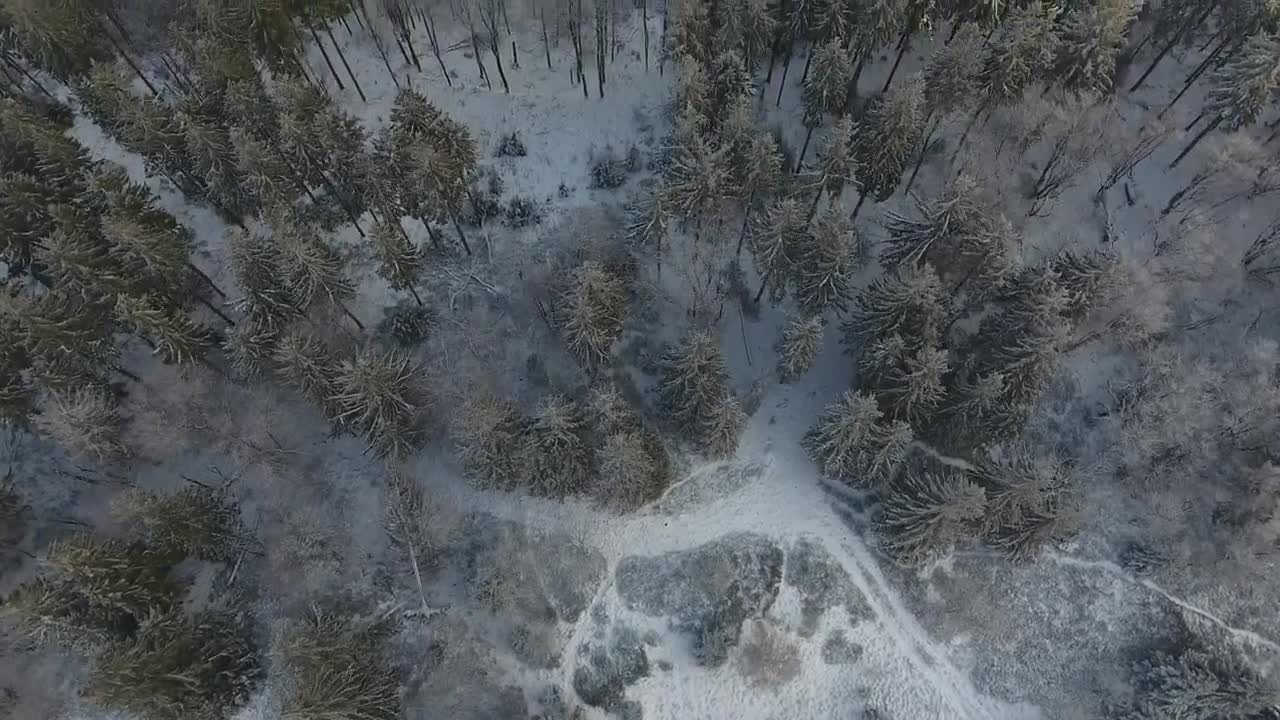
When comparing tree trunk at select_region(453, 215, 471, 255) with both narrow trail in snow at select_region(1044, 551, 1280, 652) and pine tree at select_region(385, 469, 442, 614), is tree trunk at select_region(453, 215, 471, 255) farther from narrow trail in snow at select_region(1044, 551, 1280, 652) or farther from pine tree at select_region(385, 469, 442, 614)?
narrow trail in snow at select_region(1044, 551, 1280, 652)

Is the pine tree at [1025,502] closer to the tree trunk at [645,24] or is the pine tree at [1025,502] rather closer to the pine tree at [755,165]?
the pine tree at [755,165]

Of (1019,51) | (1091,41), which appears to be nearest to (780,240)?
(1019,51)

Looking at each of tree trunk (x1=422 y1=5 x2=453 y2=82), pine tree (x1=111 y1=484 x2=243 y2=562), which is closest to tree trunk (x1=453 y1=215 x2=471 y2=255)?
tree trunk (x1=422 y1=5 x2=453 y2=82)

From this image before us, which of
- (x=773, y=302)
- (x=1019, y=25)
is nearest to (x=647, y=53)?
(x=773, y=302)

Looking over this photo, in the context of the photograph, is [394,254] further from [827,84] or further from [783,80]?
[783,80]

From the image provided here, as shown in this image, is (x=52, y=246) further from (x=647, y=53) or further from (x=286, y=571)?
(x=647, y=53)

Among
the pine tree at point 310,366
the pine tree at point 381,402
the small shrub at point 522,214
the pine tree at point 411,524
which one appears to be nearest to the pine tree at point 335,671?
the pine tree at point 411,524
